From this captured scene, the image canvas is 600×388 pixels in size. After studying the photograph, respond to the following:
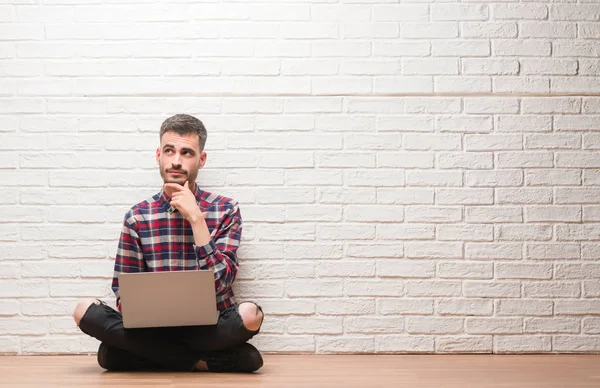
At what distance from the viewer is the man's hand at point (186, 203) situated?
8.94ft

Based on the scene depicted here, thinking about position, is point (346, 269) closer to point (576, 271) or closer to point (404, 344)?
point (404, 344)

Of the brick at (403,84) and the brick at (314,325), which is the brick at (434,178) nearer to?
the brick at (403,84)

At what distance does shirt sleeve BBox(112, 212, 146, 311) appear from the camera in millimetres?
2924

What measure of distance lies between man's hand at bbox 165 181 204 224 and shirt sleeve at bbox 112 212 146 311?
0.84 ft

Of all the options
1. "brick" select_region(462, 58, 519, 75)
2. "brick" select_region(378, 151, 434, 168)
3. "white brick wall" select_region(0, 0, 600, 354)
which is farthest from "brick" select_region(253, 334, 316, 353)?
"brick" select_region(462, 58, 519, 75)

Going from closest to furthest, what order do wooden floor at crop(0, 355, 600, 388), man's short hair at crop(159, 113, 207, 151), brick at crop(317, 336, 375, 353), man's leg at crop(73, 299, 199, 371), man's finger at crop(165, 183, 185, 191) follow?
1. wooden floor at crop(0, 355, 600, 388)
2. man's leg at crop(73, 299, 199, 371)
3. man's finger at crop(165, 183, 185, 191)
4. man's short hair at crop(159, 113, 207, 151)
5. brick at crop(317, 336, 375, 353)

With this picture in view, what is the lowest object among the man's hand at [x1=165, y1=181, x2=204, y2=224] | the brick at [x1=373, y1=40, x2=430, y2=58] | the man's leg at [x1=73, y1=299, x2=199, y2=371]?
the man's leg at [x1=73, y1=299, x2=199, y2=371]

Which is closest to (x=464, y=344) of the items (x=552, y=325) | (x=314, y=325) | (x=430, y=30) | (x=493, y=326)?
(x=493, y=326)

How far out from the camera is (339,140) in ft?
10.6

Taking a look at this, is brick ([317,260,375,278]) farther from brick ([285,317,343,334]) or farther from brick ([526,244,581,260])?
brick ([526,244,581,260])

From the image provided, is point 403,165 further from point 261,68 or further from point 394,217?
point 261,68

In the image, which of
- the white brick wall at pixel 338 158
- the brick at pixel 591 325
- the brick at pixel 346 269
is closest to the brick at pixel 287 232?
the white brick wall at pixel 338 158

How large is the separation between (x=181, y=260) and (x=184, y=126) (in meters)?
0.56

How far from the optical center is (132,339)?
2639mm
